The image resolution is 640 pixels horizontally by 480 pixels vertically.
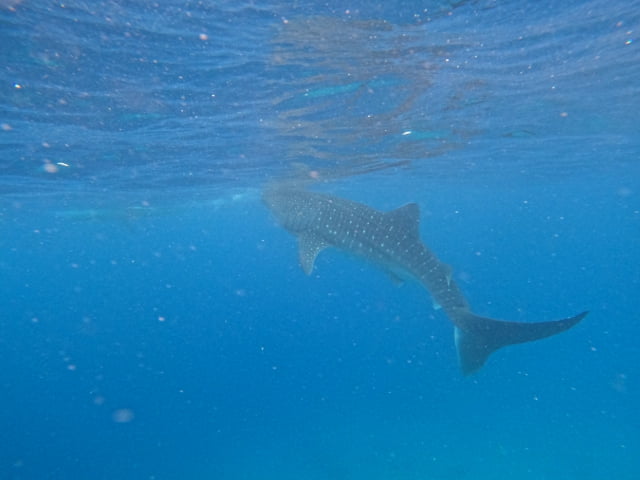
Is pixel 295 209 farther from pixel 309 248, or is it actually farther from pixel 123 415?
pixel 123 415

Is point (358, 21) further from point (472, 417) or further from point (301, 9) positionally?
point (472, 417)

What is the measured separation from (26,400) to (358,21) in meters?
44.4

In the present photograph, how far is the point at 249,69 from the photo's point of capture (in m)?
9.88

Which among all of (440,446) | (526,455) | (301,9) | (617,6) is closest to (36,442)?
(440,446)

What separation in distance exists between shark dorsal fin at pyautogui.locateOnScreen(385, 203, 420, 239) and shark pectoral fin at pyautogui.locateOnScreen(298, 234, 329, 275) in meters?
2.56

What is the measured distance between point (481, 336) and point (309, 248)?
5375 mm

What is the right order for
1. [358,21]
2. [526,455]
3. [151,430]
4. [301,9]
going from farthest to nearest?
[151,430]
[526,455]
[358,21]
[301,9]

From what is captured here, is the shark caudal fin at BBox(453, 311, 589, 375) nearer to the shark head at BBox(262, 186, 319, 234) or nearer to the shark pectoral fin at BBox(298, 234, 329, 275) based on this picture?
the shark pectoral fin at BBox(298, 234, 329, 275)

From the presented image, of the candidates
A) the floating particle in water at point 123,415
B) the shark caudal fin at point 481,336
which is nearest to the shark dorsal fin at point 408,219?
the shark caudal fin at point 481,336

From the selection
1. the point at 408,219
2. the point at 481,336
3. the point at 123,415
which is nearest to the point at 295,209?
the point at 408,219

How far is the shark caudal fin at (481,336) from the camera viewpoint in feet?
23.0

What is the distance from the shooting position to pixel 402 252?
9695 mm

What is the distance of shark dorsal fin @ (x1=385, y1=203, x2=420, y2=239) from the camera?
952 cm

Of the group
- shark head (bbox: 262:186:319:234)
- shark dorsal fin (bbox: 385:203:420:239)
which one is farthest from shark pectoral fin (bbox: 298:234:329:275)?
shark dorsal fin (bbox: 385:203:420:239)
